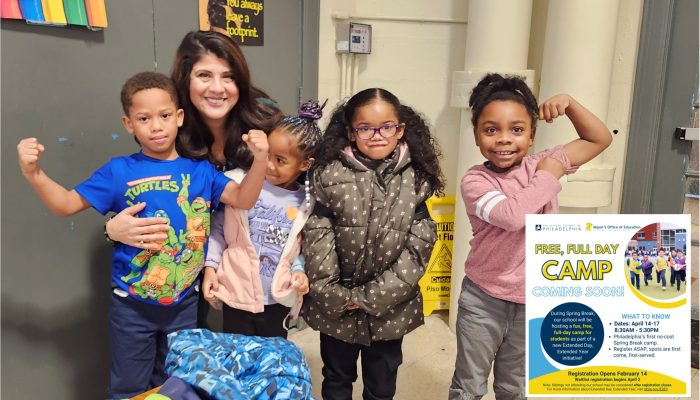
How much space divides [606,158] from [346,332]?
1.66m

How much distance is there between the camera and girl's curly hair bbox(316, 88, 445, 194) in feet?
5.26

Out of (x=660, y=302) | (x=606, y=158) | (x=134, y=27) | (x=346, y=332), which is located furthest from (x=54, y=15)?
(x=606, y=158)

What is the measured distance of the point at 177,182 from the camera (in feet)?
5.01

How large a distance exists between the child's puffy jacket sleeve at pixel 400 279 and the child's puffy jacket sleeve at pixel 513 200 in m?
0.19

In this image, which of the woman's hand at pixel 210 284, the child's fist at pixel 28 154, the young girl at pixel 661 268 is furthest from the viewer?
the woman's hand at pixel 210 284

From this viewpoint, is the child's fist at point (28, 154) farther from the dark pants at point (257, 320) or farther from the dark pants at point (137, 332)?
the dark pants at point (257, 320)

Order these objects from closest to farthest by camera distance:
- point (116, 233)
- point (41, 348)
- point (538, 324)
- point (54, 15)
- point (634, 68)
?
point (538, 324), point (116, 233), point (54, 15), point (41, 348), point (634, 68)

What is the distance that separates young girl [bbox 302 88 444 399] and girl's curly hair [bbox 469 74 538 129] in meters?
0.20

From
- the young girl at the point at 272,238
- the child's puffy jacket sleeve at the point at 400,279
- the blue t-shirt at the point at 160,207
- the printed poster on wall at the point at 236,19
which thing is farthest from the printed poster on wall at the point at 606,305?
the printed poster on wall at the point at 236,19

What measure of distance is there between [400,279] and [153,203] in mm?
744

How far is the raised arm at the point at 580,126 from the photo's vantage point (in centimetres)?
152

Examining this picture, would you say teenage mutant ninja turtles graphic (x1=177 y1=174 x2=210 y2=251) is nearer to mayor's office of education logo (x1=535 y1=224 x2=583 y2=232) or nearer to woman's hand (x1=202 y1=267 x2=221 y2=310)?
woman's hand (x1=202 y1=267 x2=221 y2=310)

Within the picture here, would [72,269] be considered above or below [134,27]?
below

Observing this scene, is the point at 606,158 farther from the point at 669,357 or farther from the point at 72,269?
the point at 72,269
